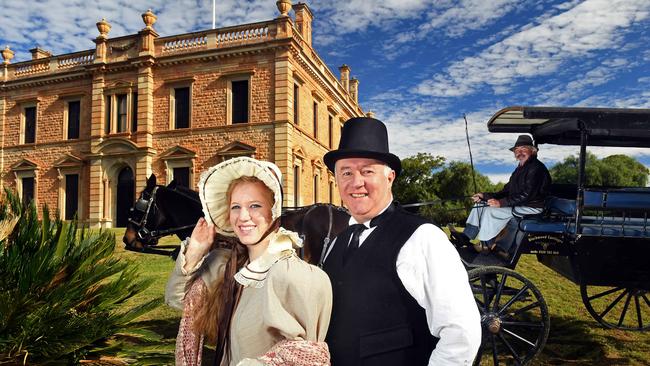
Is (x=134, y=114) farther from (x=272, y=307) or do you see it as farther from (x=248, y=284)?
(x=272, y=307)

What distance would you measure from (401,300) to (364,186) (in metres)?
0.51

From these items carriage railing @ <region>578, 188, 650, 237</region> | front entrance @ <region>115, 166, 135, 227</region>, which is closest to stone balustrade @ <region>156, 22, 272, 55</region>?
front entrance @ <region>115, 166, 135, 227</region>

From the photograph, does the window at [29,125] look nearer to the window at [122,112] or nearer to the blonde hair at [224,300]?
the window at [122,112]

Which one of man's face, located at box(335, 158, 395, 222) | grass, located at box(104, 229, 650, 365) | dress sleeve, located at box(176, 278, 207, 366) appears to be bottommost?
grass, located at box(104, 229, 650, 365)

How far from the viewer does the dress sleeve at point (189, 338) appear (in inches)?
74.0

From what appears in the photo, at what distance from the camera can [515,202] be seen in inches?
201

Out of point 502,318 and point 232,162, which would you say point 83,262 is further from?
point 502,318

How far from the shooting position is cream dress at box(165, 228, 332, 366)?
58.8 inches

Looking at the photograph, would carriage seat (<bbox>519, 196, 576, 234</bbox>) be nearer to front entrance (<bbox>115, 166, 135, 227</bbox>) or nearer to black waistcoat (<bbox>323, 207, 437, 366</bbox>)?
black waistcoat (<bbox>323, 207, 437, 366</bbox>)

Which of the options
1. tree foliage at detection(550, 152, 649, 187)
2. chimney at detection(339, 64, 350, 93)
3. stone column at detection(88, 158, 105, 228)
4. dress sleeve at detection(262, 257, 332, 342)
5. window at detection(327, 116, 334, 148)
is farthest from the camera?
chimney at detection(339, 64, 350, 93)

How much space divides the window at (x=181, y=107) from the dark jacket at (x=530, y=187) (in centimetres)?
1904

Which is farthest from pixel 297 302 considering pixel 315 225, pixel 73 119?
pixel 73 119

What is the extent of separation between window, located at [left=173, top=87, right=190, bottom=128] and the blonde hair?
21065 mm

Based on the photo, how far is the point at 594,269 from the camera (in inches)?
189
